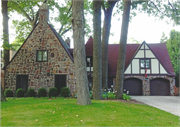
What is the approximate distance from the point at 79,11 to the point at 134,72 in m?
13.5

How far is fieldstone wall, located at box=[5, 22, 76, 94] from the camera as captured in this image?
14820 millimetres

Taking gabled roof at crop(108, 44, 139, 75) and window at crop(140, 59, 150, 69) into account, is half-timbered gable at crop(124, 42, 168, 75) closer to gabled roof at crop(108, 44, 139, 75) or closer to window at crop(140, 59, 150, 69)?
window at crop(140, 59, 150, 69)

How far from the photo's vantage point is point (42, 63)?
1505 cm

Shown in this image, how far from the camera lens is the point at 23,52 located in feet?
49.9

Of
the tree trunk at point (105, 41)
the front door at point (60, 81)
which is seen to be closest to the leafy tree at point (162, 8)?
the tree trunk at point (105, 41)

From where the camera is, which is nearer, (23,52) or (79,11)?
(79,11)

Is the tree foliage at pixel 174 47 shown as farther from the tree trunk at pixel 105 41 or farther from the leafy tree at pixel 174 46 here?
the tree trunk at pixel 105 41

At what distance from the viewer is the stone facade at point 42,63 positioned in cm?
1482

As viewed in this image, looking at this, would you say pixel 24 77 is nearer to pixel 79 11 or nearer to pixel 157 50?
pixel 79 11

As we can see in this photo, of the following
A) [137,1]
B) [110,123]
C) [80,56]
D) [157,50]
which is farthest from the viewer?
[157,50]

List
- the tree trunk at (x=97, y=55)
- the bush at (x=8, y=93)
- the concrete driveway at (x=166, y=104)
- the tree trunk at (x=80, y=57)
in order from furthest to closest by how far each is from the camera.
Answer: the bush at (x=8, y=93), the tree trunk at (x=97, y=55), the concrete driveway at (x=166, y=104), the tree trunk at (x=80, y=57)

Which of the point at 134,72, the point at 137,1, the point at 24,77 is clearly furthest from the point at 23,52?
the point at 134,72

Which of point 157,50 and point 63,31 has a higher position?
point 63,31

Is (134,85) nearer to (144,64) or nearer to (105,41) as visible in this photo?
(144,64)
